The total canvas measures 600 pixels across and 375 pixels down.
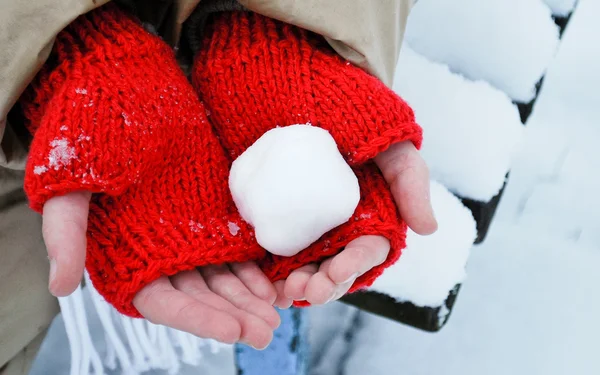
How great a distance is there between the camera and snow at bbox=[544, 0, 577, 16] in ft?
3.16

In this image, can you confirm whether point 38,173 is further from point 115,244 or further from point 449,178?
point 449,178

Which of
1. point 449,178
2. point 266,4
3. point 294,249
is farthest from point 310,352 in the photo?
point 266,4

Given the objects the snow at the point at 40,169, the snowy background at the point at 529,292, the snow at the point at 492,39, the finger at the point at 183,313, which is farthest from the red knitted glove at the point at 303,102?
the snowy background at the point at 529,292

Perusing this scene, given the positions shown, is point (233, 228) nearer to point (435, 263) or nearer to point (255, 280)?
point (255, 280)

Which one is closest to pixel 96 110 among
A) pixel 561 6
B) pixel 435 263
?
pixel 435 263

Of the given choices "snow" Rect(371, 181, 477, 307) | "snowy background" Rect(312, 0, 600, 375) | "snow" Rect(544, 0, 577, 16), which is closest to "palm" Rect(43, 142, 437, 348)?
"snow" Rect(371, 181, 477, 307)

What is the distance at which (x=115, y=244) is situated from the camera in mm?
540

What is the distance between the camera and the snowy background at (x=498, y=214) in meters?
0.85

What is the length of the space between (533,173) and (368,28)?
0.99 meters

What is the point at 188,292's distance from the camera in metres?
0.53

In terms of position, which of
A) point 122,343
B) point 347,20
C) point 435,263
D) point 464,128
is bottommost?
point 122,343

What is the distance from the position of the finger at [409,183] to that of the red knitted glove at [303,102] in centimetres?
1

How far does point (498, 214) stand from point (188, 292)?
Result: 1.08 metres

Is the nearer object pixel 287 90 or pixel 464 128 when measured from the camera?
pixel 287 90
